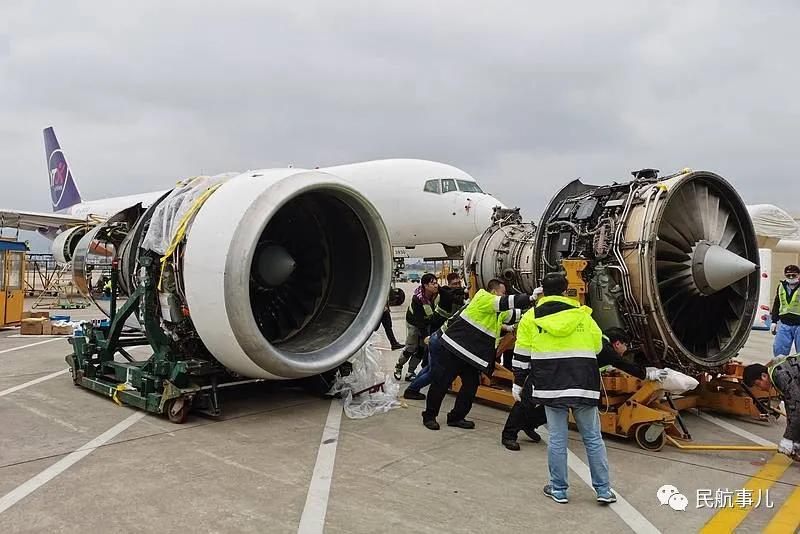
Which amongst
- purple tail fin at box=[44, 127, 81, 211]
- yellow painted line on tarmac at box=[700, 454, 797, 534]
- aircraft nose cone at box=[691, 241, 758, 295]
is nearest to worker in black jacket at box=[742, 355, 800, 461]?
yellow painted line on tarmac at box=[700, 454, 797, 534]

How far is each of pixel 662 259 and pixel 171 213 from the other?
15.0 feet

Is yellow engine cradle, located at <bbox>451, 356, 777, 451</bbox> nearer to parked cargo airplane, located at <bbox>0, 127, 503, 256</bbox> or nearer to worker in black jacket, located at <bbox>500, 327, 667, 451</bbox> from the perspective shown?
worker in black jacket, located at <bbox>500, 327, 667, 451</bbox>

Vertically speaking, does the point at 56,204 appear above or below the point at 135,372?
above

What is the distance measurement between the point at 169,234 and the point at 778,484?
5.14m

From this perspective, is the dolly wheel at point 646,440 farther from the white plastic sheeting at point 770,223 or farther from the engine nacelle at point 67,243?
the white plastic sheeting at point 770,223

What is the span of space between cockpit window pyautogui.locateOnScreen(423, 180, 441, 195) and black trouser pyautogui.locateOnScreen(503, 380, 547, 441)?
1014 cm

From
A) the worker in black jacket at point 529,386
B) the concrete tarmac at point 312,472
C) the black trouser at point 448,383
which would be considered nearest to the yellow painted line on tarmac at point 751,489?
the concrete tarmac at point 312,472

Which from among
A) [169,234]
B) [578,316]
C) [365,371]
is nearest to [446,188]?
[365,371]

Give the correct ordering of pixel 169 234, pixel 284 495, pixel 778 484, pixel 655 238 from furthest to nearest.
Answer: pixel 169 234 → pixel 655 238 → pixel 778 484 → pixel 284 495

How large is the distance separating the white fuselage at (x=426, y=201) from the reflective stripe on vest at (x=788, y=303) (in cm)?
752

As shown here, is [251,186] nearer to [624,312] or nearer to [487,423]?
[487,423]

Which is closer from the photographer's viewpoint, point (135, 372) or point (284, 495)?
point (284, 495)

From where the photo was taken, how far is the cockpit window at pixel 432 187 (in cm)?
1441

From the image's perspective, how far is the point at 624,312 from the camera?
504 cm
